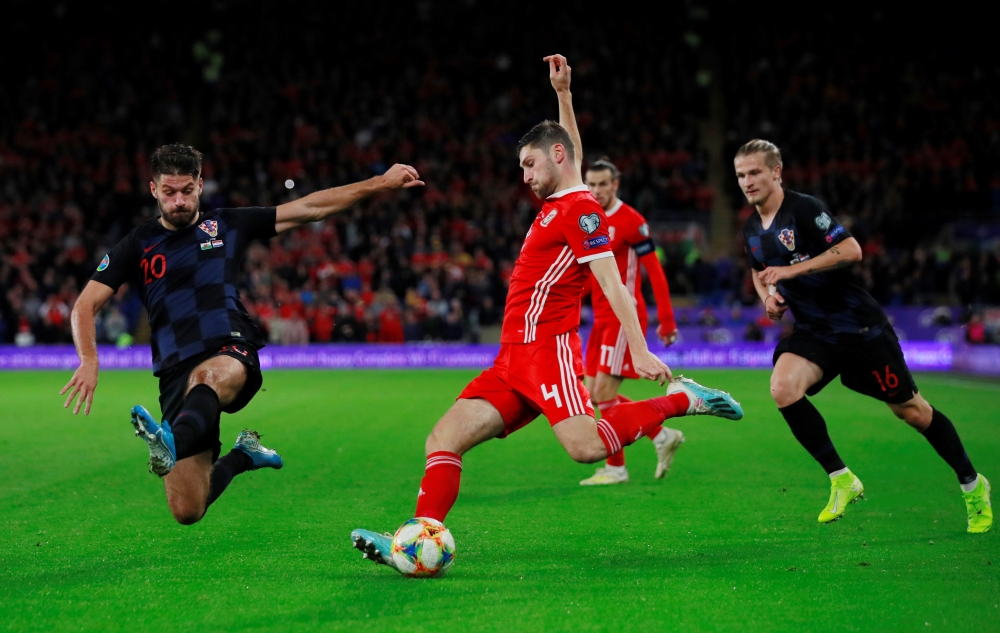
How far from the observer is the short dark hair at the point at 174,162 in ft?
17.8

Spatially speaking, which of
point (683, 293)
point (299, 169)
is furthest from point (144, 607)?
point (299, 169)

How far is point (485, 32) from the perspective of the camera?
111 feet

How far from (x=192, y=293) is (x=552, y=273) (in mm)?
1913

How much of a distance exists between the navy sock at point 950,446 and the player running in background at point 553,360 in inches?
65.9

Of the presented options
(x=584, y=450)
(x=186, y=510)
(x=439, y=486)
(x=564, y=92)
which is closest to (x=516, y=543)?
(x=439, y=486)

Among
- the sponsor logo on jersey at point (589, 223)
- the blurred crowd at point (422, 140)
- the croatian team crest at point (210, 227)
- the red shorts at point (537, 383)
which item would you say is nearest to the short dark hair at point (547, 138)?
the sponsor logo on jersey at point (589, 223)

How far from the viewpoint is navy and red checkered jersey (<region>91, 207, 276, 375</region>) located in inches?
218

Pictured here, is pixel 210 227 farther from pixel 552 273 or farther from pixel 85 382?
pixel 552 273

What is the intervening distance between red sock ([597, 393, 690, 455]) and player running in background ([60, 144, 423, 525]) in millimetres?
1586

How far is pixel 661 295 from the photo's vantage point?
339 inches

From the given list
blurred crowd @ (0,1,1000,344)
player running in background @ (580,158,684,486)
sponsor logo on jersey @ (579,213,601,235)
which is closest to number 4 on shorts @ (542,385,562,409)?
sponsor logo on jersey @ (579,213,601,235)

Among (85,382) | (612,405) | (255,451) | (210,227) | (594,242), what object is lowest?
(612,405)

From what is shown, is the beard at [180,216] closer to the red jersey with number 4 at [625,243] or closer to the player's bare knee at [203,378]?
the player's bare knee at [203,378]

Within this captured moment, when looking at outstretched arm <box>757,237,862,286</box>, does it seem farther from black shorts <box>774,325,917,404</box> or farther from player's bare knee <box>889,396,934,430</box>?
player's bare knee <box>889,396,934,430</box>
